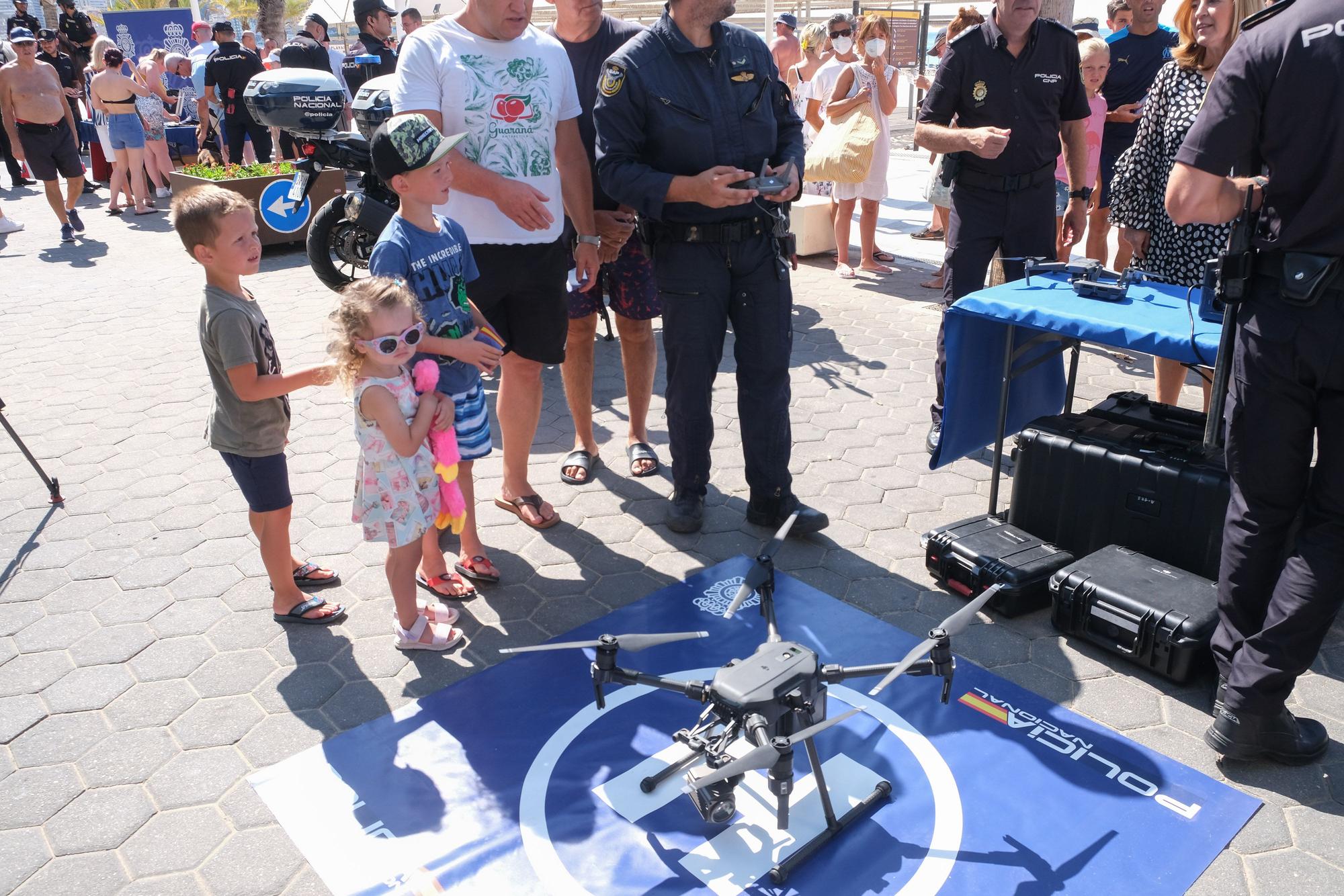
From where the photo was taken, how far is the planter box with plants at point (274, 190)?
948 cm

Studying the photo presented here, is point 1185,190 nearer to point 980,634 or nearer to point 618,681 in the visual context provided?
point 980,634

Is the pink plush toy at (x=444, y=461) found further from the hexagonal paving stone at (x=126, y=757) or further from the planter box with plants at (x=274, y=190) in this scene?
the planter box with plants at (x=274, y=190)

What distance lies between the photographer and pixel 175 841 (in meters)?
2.62

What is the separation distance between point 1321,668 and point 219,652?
373cm

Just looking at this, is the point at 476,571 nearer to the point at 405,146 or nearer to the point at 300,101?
the point at 405,146

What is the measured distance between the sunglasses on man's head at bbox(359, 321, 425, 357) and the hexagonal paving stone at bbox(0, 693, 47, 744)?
5.30ft

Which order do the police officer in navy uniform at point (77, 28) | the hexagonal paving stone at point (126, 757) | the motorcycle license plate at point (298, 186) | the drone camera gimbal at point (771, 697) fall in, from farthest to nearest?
1. the police officer in navy uniform at point (77, 28)
2. the motorcycle license plate at point (298, 186)
3. the hexagonal paving stone at point (126, 757)
4. the drone camera gimbal at point (771, 697)

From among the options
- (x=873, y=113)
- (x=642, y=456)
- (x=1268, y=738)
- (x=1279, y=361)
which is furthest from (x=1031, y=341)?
(x=873, y=113)

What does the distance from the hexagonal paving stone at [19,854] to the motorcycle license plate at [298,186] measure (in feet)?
21.6

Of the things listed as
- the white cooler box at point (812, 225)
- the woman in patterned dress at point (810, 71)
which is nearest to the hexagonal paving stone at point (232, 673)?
the white cooler box at point (812, 225)

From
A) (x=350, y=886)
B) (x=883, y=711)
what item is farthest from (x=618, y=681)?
(x=883, y=711)

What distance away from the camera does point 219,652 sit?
344 cm

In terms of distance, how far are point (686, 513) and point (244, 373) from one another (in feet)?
6.10

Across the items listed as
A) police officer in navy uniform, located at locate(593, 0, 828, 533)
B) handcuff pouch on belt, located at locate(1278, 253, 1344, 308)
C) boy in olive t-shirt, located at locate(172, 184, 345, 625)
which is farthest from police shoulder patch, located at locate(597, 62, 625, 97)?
handcuff pouch on belt, located at locate(1278, 253, 1344, 308)
